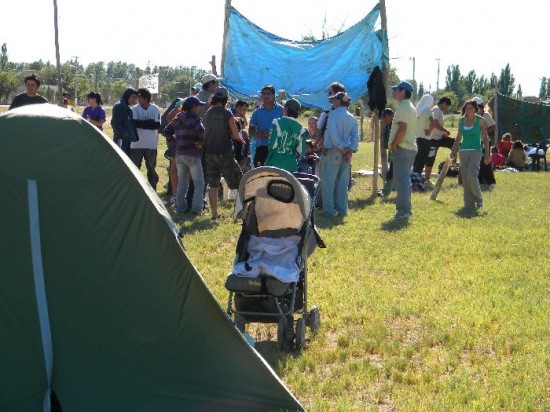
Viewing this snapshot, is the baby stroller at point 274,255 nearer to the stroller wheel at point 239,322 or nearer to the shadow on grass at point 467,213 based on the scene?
the stroller wheel at point 239,322

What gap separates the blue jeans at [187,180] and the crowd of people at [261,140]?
1 cm

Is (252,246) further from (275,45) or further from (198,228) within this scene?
(275,45)

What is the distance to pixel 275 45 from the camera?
15984 mm

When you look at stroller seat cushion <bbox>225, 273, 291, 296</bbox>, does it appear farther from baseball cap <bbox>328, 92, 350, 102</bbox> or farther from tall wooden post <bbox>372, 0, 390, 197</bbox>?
tall wooden post <bbox>372, 0, 390, 197</bbox>

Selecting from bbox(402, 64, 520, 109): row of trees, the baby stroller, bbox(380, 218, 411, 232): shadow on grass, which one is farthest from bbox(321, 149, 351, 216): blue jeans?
bbox(402, 64, 520, 109): row of trees

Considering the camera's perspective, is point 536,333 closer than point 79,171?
No

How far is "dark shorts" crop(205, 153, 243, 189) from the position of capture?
460 inches

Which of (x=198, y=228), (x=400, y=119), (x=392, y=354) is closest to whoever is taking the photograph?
(x=392, y=354)

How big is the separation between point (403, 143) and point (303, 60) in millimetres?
4211

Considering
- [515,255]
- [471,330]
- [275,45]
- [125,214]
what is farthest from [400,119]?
[125,214]

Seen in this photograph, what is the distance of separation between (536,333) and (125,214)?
3.62m

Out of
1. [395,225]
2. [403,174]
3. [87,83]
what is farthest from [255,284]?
[87,83]

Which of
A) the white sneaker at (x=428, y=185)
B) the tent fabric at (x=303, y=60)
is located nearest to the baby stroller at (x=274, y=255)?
the tent fabric at (x=303, y=60)

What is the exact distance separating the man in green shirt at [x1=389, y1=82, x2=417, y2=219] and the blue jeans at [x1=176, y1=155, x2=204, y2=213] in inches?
112
